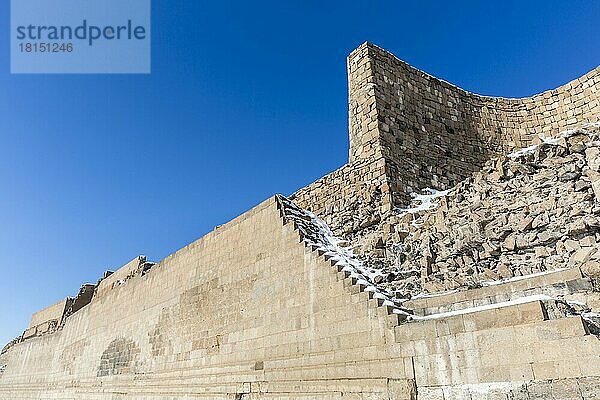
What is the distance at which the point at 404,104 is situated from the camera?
1280 centimetres

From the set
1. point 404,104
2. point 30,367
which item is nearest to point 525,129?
point 404,104

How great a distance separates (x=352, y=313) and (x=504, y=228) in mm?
3264

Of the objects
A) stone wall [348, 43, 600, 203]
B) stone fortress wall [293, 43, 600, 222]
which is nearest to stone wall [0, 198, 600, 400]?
stone fortress wall [293, 43, 600, 222]

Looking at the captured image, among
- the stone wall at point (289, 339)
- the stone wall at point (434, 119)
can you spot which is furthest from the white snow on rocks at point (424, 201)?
the stone wall at point (289, 339)

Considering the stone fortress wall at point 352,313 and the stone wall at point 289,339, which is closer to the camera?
the stone wall at point 289,339

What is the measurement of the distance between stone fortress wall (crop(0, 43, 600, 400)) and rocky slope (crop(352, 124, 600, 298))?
911mm

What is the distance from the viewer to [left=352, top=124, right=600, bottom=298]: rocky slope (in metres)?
6.75

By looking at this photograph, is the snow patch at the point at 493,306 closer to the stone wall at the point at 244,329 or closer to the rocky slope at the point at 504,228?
the stone wall at the point at 244,329

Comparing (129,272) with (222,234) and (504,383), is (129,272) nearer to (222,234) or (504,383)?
(222,234)

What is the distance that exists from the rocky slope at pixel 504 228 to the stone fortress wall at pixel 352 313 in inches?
35.9

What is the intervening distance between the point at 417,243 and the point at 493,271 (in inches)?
66.1

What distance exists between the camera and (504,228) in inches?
297

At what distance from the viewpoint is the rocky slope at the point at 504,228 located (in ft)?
22.2

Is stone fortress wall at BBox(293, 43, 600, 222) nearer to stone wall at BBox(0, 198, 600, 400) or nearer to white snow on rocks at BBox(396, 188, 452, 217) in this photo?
white snow on rocks at BBox(396, 188, 452, 217)
